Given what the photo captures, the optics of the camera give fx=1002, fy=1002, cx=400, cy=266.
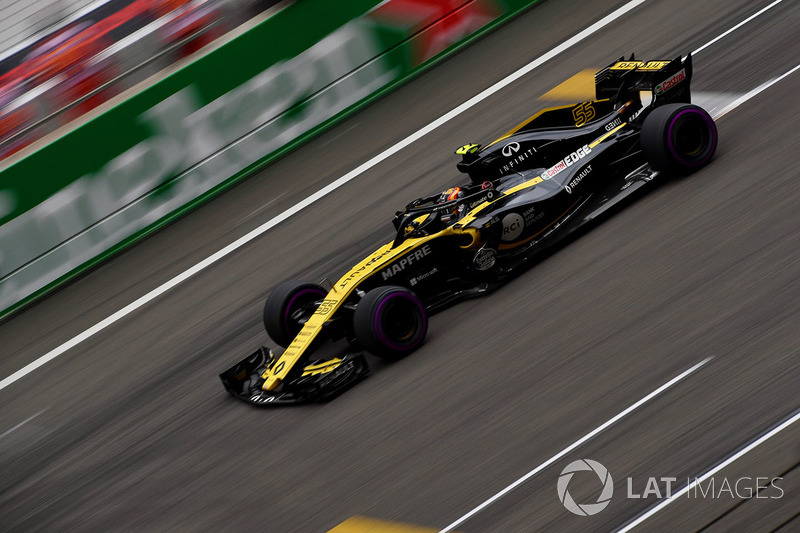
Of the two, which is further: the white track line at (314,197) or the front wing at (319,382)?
the white track line at (314,197)

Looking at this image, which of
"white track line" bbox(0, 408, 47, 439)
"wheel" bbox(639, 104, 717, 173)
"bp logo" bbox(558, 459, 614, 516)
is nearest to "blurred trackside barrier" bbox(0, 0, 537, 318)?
"white track line" bbox(0, 408, 47, 439)

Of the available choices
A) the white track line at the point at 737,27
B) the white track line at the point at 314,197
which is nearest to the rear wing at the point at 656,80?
the white track line at the point at 737,27

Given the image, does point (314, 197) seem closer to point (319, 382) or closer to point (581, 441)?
point (319, 382)

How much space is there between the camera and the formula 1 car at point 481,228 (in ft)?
28.1

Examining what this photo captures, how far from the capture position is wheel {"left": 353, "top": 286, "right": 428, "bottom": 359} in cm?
830

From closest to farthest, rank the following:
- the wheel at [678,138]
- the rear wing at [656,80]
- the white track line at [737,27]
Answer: the wheel at [678,138] → the rear wing at [656,80] → the white track line at [737,27]

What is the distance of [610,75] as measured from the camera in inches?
406

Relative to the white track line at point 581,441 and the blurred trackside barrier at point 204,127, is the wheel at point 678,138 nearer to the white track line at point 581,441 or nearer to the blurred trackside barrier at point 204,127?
the white track line at point 581,441

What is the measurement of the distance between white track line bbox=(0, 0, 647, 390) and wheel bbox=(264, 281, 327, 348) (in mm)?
3167

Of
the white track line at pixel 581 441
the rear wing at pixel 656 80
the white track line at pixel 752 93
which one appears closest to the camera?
the white track line at pixel 581 441

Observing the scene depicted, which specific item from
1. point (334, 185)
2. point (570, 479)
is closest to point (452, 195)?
point (570, 479)

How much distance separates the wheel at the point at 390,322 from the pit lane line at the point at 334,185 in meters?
4.32

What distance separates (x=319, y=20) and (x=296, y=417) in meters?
6.97

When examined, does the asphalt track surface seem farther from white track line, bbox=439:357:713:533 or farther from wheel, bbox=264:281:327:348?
wheel, bbox=264:281:327:348
